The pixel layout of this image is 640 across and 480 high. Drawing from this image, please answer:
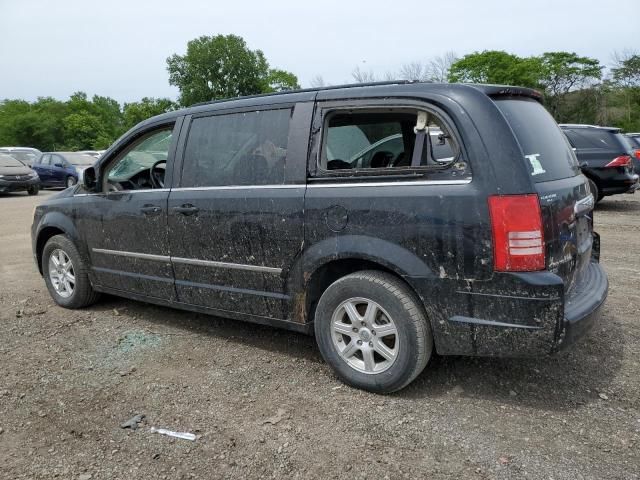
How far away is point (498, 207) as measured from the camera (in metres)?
2.87

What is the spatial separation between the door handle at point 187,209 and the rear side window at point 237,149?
17cm

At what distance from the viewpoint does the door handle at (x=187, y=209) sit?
4.05m

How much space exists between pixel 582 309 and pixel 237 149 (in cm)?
245

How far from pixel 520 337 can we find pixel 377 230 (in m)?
0.96

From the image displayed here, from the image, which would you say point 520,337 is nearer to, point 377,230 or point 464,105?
point 377,230

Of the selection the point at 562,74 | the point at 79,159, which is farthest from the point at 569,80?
the point at 79,159

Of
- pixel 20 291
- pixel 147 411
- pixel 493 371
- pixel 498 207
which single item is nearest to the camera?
pixel 498 207

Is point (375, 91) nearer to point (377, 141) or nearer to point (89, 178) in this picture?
point (377, 141)

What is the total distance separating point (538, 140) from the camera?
3.25m

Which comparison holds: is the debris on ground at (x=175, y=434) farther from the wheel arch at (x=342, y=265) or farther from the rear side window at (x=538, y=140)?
the rear side window at (x=538, y=140)

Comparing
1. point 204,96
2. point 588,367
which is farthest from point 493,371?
point 204,96

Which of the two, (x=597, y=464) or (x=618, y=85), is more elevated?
(x=618, y=85)

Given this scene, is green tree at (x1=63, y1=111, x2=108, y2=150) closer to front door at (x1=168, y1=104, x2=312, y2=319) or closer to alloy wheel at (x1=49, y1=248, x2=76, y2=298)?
alloy wheel at (x1=49, y1=248, x2=76, y2=298)

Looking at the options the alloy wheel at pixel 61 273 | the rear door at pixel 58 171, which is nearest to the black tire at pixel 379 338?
the alloy wheel at pixel 61 273
